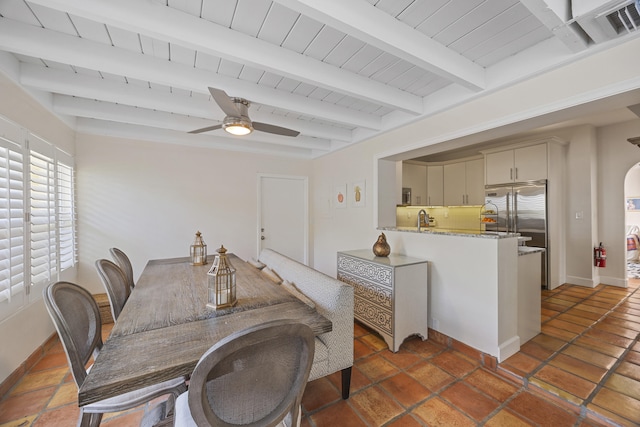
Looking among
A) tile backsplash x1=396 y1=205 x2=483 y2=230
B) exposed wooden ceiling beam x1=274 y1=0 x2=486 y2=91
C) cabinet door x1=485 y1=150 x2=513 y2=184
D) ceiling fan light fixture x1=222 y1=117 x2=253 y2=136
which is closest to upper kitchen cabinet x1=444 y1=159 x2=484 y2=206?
tile backsplash x1=396 y1=205 x2=483 y2=230

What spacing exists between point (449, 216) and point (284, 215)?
11.0 feet

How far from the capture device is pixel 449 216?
525cm

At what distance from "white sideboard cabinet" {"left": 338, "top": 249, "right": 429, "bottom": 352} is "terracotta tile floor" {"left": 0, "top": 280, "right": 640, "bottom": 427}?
6.8 inches

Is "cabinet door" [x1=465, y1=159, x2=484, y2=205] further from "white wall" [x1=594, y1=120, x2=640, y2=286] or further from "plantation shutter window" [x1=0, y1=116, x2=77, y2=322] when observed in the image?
"plantation shutter window" [x1=0, y1=116, x2=77, y2=322]

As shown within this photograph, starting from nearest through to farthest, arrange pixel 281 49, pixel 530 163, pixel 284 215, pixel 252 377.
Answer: pixel 252 377 < pixel 281 49 < pixel 530 163 < pixel 284 215

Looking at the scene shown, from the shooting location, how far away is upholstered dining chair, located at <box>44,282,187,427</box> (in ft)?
3.64

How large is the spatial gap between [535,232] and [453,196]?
5.08 feet

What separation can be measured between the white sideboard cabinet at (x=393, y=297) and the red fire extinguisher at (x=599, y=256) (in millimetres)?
3581

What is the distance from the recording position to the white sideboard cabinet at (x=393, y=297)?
232 centimetres

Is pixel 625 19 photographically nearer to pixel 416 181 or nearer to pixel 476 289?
pixel 476 289

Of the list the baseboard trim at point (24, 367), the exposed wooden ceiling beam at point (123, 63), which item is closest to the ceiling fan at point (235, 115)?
the exposed wooden ceiling beam at point (123, 63)

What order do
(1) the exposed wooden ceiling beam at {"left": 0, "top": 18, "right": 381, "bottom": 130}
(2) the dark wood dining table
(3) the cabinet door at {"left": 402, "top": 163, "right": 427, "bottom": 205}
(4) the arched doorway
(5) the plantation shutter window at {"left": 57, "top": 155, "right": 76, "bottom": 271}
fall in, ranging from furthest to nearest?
(4) the arched doorway, (3) the cabinet door at {"left": 402, "top": 163, "right": 427, "bottom": 205}, (5) the plantation shutter window at {"left": 57, "top": 155, "right": 76, "bottom": 271}, (1) the exposed wooden ceiling beam at {"left": 0, "top": 18, "right": 381, "bottom": 130}, (2) the dark wood dining table

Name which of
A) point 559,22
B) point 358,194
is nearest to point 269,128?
point 358,194

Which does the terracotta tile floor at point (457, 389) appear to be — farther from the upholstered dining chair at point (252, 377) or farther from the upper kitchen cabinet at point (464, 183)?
the upper kitchen cabinet at point (464, 183)
